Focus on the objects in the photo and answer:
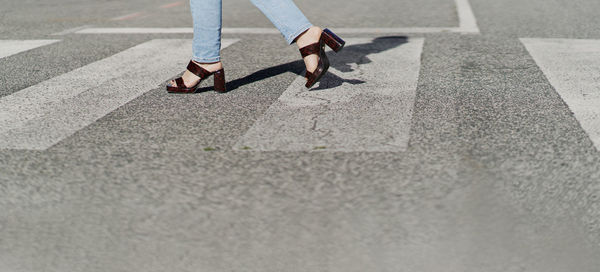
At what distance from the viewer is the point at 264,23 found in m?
7.66

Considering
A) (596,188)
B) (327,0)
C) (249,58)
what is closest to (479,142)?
(596,188)

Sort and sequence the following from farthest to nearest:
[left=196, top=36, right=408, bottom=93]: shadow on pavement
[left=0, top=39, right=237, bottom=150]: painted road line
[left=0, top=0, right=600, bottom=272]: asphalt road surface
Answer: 1. [left=196, top=36, right=408, bottom=93]: shadow on pavement
2. [left=0, top=39, right=237, bottom=150]: painted road line
3. [left=0, top=0, right=600, bottom=272]: asphalt road surface

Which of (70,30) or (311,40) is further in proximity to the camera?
(70,30)

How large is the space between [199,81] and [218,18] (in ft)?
1.32

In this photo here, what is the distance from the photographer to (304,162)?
119 inches

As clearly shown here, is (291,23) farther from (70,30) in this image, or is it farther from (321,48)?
(70,30)


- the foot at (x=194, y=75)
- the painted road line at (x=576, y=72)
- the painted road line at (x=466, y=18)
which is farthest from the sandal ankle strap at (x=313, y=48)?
the painted road line at (x=466, y=18)

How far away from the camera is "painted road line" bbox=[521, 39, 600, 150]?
373 centimetres

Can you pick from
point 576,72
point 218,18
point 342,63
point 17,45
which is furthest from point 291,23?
point 17,45

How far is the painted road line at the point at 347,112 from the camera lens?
3.28 m

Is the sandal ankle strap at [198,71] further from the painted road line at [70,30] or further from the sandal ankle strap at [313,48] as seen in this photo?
the painted road line at [70,30]

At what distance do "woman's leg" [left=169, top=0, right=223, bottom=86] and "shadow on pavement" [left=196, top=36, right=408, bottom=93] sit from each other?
9.1 inches

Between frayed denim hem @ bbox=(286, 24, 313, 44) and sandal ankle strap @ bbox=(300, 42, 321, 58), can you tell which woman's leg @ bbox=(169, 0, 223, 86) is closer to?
frayed denim hem @ bbox=(286, 24, 313, 44)

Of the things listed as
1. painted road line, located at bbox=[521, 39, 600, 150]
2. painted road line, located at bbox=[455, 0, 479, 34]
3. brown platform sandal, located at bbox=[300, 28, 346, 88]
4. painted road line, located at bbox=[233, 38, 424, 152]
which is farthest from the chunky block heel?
painted road line, located at bbox=[455, 0, 479, 34]
